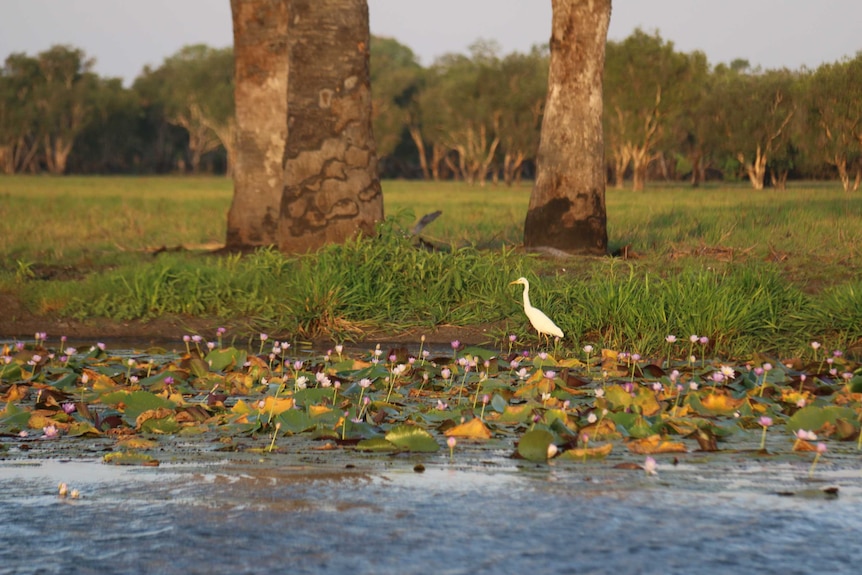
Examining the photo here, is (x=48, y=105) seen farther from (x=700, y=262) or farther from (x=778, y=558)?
(x=778, y=558)

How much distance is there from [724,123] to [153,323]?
170 ft

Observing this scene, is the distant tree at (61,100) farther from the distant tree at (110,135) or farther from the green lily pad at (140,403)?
the green lily pad at (140,403)

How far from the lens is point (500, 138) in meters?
77.8

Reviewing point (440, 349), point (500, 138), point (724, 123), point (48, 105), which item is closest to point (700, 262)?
point (440, 349)

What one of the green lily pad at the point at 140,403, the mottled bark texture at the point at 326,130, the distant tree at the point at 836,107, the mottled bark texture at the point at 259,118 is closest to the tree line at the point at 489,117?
the distant tree at the point at 836,107

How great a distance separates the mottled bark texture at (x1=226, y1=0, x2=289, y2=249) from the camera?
16.4 m

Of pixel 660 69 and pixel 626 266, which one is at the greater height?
pixel 660 69

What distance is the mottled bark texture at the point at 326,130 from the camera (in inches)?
538

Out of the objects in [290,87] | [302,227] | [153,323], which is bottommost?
[153,323]

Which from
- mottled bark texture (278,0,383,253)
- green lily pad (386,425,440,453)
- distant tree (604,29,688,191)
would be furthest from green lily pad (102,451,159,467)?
distant tree (604,29,688,191)

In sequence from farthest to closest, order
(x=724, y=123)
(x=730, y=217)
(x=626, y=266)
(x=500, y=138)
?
(x=500, y=138) → (x=724, y=123) → (x=730, y=217) → (x=626, y=266)

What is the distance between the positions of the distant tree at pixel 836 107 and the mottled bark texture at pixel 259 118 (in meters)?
12.7

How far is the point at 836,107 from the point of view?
2648 cm

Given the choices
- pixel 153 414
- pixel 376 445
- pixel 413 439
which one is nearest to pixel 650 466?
pixel 413 439
